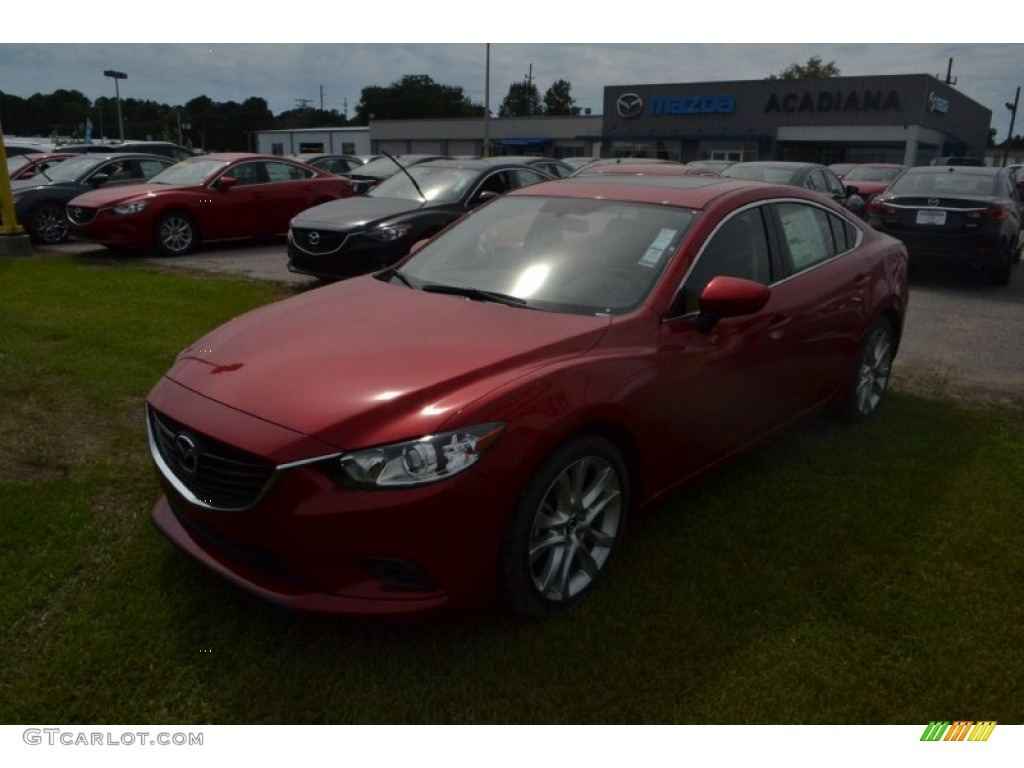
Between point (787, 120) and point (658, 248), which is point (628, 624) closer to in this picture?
point (658, 248)

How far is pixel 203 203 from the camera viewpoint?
1147cm

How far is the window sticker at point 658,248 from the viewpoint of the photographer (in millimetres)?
3422

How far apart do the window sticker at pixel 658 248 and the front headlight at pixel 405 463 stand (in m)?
1.37

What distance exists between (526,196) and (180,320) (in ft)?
13.5

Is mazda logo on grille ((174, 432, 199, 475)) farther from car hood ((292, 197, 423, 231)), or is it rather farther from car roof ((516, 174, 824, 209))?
car hood ((292, 197, 423, 231))

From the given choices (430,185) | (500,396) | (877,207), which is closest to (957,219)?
(877,207)

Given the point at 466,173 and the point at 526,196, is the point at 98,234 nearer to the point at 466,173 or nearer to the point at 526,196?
the point at 466,173

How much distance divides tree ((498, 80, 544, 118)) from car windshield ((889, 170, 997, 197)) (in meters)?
97.9

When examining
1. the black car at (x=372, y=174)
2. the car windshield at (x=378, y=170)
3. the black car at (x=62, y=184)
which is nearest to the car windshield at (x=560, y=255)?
the black car at (x=62, y=184)

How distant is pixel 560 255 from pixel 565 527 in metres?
1.31

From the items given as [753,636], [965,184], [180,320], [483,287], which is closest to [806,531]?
[753,636]

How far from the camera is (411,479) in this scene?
244 cm

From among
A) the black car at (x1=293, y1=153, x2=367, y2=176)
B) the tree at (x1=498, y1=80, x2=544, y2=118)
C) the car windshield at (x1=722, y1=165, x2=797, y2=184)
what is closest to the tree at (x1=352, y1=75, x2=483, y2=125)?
the tree at (x1=498, y1=80, x2=544, y2=118)
